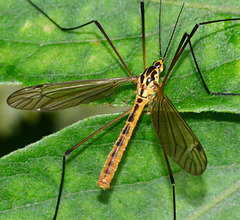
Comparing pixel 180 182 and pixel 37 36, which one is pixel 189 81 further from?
pixel 37 36

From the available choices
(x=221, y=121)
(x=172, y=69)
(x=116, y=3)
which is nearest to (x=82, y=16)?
(x=116, y=3)

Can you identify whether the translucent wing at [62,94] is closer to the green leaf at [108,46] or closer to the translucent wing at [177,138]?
the green leaf at [108,46]

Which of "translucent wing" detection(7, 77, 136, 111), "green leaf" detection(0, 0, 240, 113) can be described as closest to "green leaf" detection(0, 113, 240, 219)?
"green leaf" detection(0, 0, 240, 113)

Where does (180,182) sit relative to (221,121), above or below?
below

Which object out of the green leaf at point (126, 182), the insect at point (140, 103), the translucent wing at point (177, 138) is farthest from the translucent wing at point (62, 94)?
the green leaf at point (126, 182)

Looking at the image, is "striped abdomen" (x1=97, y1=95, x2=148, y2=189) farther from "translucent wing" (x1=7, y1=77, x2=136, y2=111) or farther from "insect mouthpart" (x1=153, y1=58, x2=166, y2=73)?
"insect mouthpart" (x1=153, y1=58, x2=166, y2=73)

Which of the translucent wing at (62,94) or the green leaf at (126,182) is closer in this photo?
the green leaf at (126,182)
